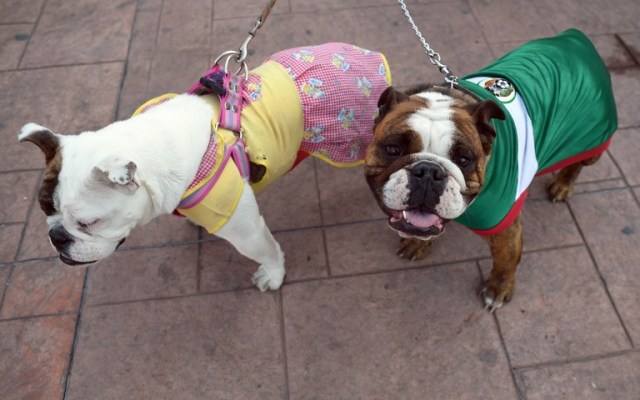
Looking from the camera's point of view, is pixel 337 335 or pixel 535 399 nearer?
pixel 535 399

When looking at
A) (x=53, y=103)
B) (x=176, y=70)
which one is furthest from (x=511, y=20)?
(x=53, y=103)

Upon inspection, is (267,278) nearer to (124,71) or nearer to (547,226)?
(547,226)

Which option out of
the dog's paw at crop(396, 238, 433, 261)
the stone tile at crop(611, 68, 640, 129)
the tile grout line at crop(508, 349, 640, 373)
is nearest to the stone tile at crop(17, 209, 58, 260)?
the dog's paw at crop(396, 238, 433, 261)

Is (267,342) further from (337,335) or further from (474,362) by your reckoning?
(474,362)

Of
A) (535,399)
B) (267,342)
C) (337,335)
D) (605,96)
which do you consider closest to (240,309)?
(267,342)

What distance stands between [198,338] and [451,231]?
1.89 metres

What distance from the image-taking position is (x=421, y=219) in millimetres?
2387

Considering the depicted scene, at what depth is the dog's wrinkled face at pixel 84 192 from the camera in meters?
2.09

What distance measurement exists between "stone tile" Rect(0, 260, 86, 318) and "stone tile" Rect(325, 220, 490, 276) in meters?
1.77

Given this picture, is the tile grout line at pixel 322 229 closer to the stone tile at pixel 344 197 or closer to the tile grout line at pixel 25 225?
the stone tile at pixel 344 197

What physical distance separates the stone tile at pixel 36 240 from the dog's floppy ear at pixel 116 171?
1.78 meters

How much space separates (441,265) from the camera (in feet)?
11.3

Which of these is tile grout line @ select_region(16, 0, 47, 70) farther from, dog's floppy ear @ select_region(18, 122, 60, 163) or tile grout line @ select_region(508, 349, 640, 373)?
tile grout line @ select_region(508, 349, 640, 373)

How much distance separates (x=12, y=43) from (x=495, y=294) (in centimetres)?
509
